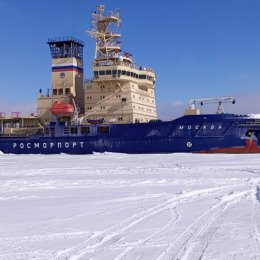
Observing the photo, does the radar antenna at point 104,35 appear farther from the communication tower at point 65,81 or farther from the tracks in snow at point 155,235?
the tracks in snow at point 155,235

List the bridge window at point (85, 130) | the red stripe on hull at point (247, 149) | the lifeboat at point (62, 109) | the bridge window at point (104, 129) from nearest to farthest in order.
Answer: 1. the red stripe on hull at point (247, 149)
2. the bridge window at point (104, 129)
3. the bridge window at point (85, 130)
4. the lifeboat at point (62, 109)


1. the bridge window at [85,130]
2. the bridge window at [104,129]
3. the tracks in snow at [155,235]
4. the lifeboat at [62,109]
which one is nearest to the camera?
the tracks in snow at [155,235]

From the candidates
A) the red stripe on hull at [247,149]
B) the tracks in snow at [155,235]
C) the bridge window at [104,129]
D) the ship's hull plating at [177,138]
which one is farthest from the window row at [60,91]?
the tracks in snow at [155,235]

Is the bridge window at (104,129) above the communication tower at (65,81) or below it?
below

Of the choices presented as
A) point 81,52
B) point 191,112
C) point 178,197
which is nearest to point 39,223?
point 178,197

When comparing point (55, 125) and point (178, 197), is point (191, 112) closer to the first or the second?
point (55, 125)

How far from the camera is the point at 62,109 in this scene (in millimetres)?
31062

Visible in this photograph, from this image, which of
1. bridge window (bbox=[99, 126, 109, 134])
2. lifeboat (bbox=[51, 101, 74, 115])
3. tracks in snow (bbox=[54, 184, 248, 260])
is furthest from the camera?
lifeboat (bbox=[51, 101, 74, 115])

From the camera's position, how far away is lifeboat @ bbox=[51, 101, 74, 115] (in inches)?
1220

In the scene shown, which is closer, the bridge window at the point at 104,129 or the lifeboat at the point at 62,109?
the bridge window at the point at 104,129

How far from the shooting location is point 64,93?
33.5 metres

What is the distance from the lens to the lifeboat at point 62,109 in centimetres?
3098

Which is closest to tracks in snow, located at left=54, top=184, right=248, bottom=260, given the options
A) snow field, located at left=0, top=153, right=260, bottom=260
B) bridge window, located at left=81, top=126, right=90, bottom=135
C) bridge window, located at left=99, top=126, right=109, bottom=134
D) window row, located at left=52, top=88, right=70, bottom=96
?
snow field, located at left=0, top=153, right=260, bottom=260

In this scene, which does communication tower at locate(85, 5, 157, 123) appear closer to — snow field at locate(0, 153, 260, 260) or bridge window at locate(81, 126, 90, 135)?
bridge window at locate(81, 126, 90, 135)
